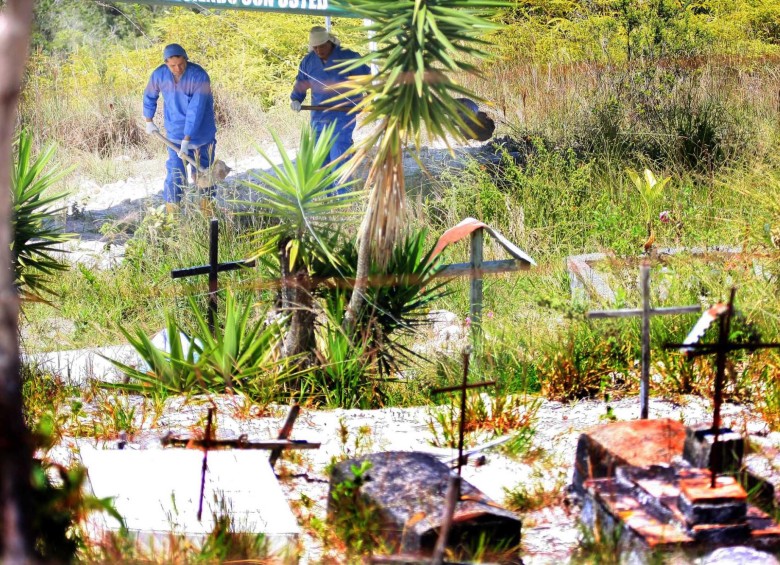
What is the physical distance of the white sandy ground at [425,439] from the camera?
12.3 feet

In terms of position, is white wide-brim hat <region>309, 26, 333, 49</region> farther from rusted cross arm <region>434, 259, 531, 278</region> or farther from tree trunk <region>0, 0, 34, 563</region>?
tree trunk <region>0, 0, 34, 563</region>

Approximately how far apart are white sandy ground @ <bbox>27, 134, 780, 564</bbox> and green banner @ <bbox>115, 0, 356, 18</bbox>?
6466 millimetres

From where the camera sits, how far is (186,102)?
10.7 metres

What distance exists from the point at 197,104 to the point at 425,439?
6680 millimetres

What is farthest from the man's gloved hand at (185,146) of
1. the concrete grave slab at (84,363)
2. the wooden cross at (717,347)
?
the wooden cross at (717,347)

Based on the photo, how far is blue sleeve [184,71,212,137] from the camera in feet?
34.4

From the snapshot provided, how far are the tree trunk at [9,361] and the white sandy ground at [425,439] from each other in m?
2.15

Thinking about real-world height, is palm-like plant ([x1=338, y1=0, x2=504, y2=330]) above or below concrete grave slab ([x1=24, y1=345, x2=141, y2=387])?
above

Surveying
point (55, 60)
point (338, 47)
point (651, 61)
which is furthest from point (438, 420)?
point (55, 60)

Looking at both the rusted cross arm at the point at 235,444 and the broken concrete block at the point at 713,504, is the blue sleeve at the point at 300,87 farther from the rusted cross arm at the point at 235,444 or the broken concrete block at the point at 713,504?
the broken concrete block at the point at 713,504

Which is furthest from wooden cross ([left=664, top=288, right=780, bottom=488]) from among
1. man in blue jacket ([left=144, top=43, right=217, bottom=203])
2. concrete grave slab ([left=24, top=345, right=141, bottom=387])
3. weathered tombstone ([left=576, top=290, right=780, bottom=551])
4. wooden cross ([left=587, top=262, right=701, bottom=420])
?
man in blue jacket ([left=144, top=43, right=217, bottom=203])

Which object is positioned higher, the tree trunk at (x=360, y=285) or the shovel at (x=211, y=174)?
the shovel at (x=211, y=174)

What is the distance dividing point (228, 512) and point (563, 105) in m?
9.44

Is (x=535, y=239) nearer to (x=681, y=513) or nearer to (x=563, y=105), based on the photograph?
(x=563, y=105)
